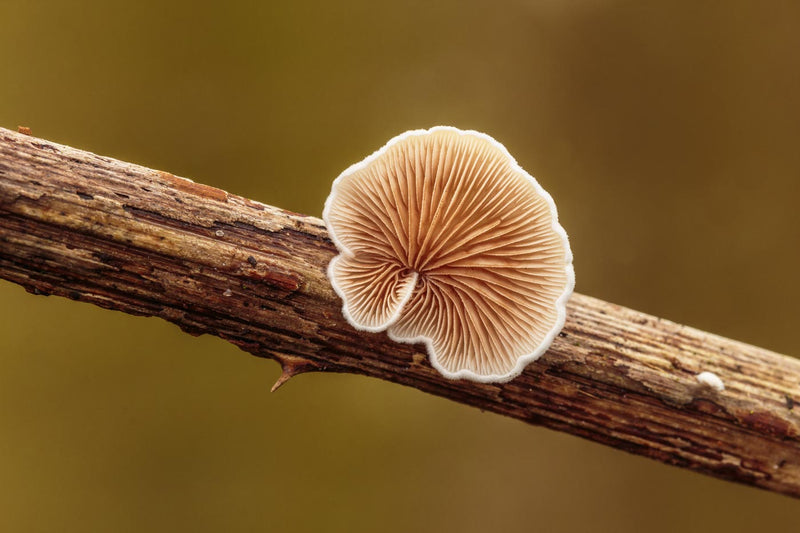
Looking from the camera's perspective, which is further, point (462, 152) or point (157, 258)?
point (157, 258)

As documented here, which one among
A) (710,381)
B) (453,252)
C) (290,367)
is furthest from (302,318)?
(710,381)

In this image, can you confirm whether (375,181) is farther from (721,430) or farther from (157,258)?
(721,430)

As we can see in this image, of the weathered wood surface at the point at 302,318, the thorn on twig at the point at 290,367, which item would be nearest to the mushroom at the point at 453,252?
the weathered wood surface at the point at 302,318

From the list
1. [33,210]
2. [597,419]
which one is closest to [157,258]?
[33,210]

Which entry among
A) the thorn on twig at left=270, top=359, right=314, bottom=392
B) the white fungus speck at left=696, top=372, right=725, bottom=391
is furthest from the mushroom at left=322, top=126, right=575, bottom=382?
the white fungus speck at left=696, top=372, right=725, bottom=391

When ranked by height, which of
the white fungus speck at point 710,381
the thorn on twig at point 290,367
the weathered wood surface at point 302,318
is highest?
the white fungus speck at point 710,381

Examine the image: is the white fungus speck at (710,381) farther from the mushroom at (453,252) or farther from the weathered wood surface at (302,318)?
the mushroom at (453,252)
